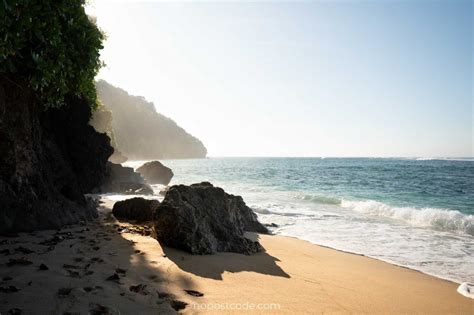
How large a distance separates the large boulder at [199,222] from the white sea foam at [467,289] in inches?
150

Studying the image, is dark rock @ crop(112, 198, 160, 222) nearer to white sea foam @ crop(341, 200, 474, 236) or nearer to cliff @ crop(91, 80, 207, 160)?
white sea foam @ crop(341, 200, 474, 236)

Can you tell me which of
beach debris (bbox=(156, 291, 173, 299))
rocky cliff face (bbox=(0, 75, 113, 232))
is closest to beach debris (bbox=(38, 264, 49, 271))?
beach debris (bbox=(156, 291, 173, 299))

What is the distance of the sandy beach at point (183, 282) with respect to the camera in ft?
11.7

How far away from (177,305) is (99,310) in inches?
32.4

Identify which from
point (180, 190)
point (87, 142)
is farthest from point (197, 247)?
point (87, 142)

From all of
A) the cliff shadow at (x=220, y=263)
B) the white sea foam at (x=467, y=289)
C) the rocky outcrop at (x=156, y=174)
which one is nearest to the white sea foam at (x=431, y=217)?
the white sea foam at (x=467, y=289)

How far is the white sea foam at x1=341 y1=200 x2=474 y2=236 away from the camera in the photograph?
12.8 metres

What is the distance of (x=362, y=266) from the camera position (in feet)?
23.1

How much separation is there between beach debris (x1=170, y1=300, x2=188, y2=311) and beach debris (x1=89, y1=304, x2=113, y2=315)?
2.22ft

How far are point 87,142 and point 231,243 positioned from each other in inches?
241

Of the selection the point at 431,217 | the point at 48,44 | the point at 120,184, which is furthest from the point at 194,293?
the point at 120,184

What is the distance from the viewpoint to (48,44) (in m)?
6.11

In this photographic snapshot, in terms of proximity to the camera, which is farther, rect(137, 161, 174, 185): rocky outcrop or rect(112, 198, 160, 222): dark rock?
rect(137, 161, 174, 185): rocky outcrop

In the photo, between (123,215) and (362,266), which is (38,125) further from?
(362,266)
